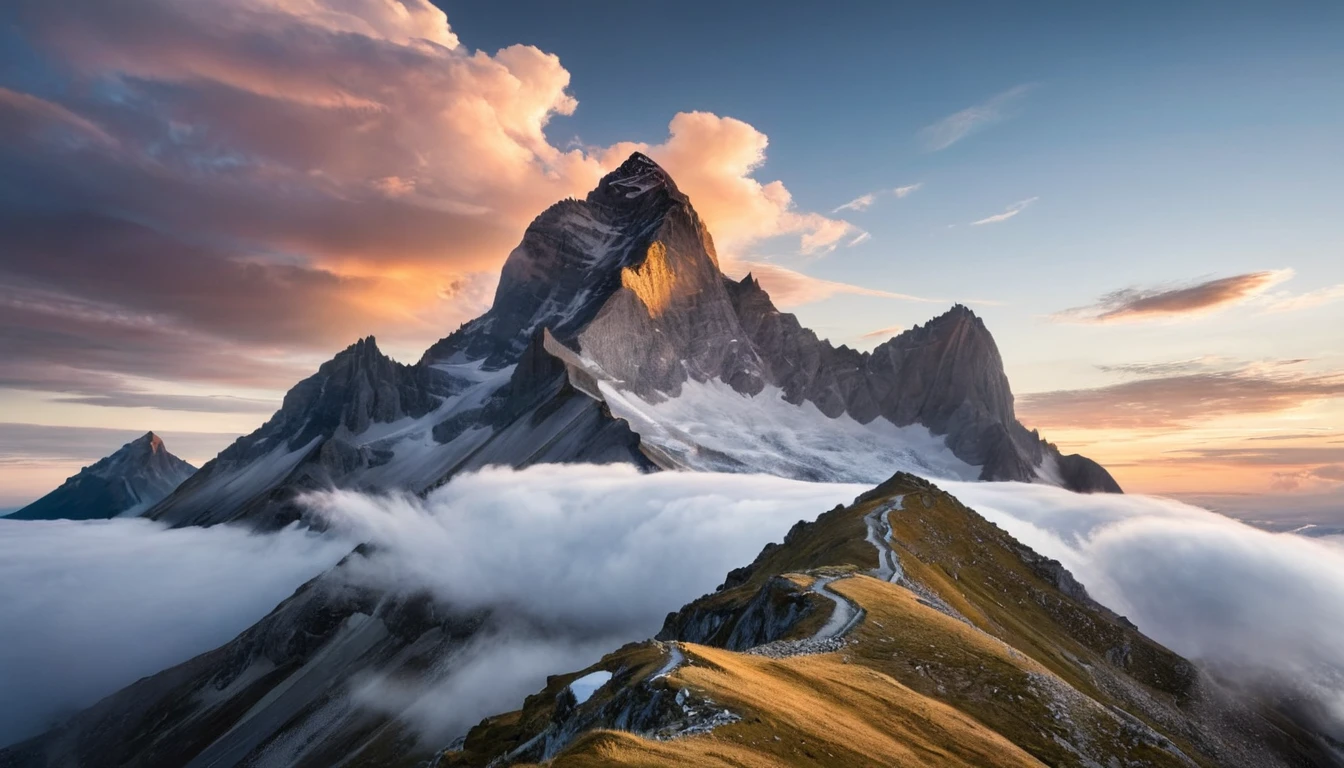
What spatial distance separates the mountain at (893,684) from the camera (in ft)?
111

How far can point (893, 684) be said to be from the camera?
5000 centimetres

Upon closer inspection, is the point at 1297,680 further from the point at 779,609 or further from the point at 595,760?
the point at 595,760

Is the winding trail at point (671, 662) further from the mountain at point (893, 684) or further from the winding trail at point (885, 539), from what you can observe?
the winding trail at point (885, 539)

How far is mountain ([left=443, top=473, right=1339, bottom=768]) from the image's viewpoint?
111ft

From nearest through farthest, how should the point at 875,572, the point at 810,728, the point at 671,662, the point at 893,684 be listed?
the point at 810,728 → the point at 671,662 → the point at 893,684 → the point at 875,572

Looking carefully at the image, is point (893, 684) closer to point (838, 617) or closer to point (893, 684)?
point (893, 684)

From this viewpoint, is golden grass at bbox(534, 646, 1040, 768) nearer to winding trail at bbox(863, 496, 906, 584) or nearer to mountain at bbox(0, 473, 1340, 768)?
mountain at bbox(0, 473, 1340, 768)

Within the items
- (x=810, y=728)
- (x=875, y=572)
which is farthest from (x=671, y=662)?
(x=875, y=572)

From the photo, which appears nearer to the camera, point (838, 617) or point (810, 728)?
point (810, 728)

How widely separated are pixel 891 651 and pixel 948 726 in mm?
15140

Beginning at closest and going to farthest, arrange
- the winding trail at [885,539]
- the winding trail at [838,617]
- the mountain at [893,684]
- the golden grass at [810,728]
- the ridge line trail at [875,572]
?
the golden grass at [810,728] → the mountain at [893,684] → the winding trail at [838,617] → the ridge line trail at [875,572] → the winding trail at [885,539]

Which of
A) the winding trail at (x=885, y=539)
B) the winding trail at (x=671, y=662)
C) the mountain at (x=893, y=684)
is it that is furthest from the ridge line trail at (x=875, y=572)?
the winding trail at (x=671, y=662)

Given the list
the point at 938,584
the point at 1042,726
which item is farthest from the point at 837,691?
the point at 938,584

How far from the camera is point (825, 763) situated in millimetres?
30969
